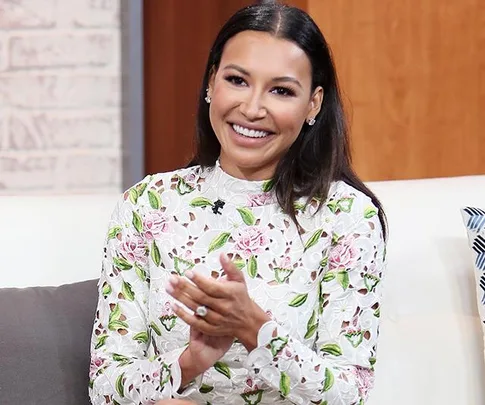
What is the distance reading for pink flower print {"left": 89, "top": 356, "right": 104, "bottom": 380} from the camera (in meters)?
1.56

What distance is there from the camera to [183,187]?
165cm

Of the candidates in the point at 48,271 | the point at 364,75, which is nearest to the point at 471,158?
the point at 364,75

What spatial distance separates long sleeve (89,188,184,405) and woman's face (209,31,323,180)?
0.19 meters

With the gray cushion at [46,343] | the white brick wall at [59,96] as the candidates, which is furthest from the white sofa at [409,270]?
the white brick wall at [59,96]

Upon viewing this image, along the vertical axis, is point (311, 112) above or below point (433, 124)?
above

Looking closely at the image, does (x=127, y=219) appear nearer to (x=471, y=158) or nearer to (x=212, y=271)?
(x=212, y=271)

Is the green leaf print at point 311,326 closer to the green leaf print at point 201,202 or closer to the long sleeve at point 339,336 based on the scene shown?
the long sleeve at point 339,336

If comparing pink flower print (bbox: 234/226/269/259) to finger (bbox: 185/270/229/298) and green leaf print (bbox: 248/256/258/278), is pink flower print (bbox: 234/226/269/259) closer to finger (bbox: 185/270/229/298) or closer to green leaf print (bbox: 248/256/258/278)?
green leaf print (bbox: 248/256/258/278)

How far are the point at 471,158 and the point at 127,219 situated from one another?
45.1 inches

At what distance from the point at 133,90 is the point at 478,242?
39.5 inches

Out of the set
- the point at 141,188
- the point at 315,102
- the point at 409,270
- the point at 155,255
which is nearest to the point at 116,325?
the point at 155,255

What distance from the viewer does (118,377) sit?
153cm

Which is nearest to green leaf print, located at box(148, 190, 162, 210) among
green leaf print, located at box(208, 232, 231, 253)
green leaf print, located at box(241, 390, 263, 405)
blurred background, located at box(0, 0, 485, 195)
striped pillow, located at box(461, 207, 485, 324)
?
green leaf print, located at box(208, 232, 231, 253)

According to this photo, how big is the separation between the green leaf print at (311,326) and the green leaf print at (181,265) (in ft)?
0.62
